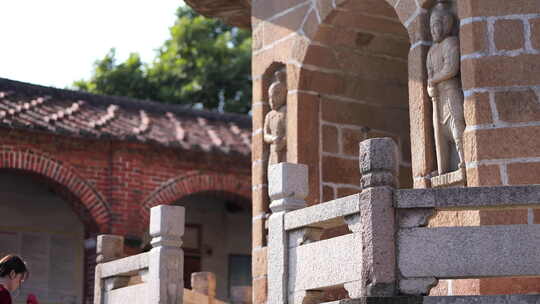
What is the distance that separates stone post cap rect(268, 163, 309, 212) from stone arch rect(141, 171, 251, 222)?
8.27 m

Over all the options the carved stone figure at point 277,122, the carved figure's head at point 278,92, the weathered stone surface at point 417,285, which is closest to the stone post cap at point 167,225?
the carved stone figure at point 277,122

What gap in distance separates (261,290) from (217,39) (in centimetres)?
1762

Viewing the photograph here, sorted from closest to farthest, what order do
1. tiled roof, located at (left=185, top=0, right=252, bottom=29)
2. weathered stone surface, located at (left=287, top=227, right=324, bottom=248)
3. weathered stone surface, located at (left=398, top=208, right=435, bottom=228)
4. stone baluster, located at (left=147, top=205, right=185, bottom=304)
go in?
weathered stone surface, located at (left=398, top=208, right=435, bottom=228)
weathered stone surface, located at (left=287, top=227, right=324, bottom=248)
stone baluster, located at (left=147, top=205, right=185, bottom=304)
tiled roof, located at (left=185, top=0, right=252, bottom=29)

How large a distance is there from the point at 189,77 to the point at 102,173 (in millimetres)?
11048

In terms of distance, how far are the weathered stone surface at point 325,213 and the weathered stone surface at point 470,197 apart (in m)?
0.37

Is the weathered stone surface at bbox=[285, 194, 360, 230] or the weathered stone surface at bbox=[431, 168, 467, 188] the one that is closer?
the weathered stone surface at bbox=[285, 194, 360, 230]

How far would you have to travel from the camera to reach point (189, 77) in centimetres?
2628

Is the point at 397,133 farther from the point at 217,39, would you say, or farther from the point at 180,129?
the point at 217,39

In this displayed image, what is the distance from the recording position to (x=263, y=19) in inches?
416

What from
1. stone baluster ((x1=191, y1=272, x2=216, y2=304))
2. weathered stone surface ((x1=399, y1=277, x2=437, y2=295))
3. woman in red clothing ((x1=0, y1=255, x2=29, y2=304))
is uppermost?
stone baluster ((x1=191, y1=272, x2=216, y2=304))

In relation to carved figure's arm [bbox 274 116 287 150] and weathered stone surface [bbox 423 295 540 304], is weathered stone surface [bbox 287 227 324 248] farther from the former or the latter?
carved figure's arm [bbox 274 116 287 150]

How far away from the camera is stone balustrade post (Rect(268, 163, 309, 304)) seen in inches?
295

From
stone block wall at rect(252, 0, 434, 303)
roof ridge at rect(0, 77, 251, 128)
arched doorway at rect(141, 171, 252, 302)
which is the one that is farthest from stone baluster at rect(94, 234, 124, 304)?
roof ridge at rect(0, 77, 251, 128)

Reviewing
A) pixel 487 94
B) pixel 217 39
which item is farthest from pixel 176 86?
pixel 487 94
